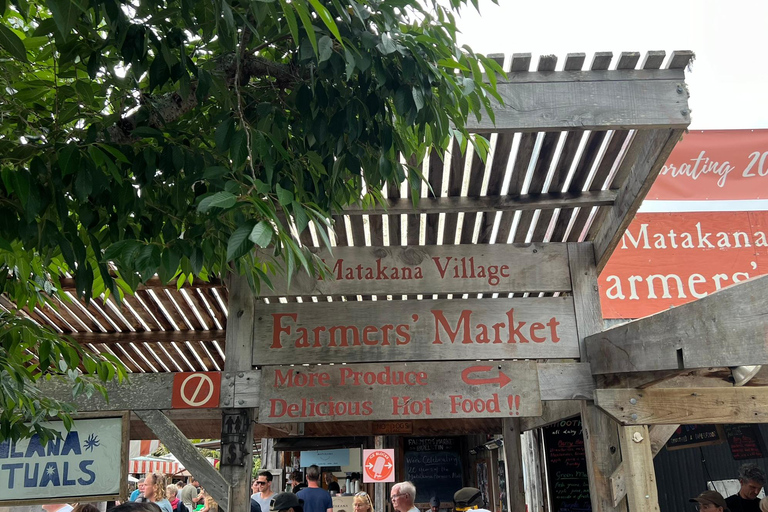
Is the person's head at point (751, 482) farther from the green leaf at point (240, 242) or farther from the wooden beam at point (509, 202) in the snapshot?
the green leaf at point (240, 242)

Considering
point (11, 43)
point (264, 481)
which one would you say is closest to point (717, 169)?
point (264, 481)

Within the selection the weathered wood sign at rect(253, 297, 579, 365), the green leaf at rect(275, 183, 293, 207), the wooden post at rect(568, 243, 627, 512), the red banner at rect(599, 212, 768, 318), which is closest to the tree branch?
the green leaf at rect(275, 183, 293, 207)

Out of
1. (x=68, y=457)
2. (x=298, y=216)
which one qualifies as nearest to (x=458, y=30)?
(x=298, y=216)

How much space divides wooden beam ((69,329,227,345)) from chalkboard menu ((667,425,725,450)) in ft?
18.0

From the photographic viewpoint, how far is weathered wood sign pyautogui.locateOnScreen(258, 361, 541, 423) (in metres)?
4.85

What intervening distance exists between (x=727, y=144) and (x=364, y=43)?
310 inches

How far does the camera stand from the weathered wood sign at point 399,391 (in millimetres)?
4848

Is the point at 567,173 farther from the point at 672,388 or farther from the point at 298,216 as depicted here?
the point at 298,216

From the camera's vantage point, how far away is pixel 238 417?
4.97 meters

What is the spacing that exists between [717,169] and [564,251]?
447 cm

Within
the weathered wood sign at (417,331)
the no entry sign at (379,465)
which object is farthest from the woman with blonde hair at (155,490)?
the weathered wood sign at (417,331)

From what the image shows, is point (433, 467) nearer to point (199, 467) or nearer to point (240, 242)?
point (199, 467)

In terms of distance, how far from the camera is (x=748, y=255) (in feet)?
27.7

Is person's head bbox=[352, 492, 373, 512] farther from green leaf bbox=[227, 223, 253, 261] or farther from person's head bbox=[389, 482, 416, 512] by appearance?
green leaf bbox=[227, 223, 253, 261]
